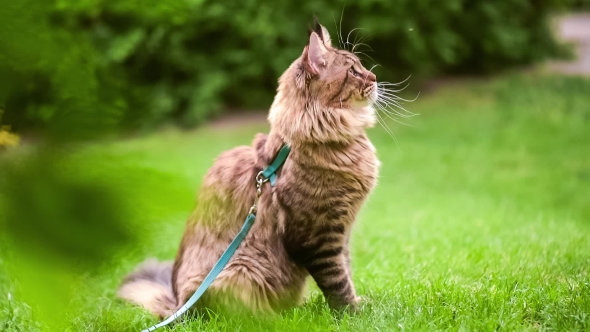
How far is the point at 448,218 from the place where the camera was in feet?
23.1

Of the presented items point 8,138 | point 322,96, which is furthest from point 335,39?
point 8,138

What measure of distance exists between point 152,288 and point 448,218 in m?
4.37

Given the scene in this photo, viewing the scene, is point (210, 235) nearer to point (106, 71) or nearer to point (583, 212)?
point (106, 71)

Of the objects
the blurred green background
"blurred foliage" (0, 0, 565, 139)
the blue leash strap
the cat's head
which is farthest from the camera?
"blurred foliage" (0, 0, 565, 139)

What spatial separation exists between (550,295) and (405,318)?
73 cm

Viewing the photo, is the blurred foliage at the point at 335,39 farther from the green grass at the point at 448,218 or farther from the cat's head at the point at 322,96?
the cat's head at the point at 322,96

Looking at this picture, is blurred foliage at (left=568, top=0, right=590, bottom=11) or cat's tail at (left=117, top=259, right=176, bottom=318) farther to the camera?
blurred foliage at (left=568, top=0, right=590, bottom=11)

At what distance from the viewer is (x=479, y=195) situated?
8.96m

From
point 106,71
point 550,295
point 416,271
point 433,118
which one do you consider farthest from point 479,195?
point 106,71

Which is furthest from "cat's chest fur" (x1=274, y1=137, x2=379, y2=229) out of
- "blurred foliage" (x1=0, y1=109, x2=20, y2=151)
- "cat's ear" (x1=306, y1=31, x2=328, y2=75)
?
"blurred foliage" (x1=0, y1=109, x2=20, y2=151)

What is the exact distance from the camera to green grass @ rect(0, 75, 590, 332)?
922mm

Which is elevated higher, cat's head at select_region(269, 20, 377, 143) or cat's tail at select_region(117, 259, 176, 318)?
cat's head at select_region(269, 20, 377, 143)

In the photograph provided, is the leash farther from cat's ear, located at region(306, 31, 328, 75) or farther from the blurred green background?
cat's ear, located at region(306, 31, 328, 75)

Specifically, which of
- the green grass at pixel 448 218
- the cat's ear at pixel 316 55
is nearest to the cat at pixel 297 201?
the cat's ear at pixel 316 55
